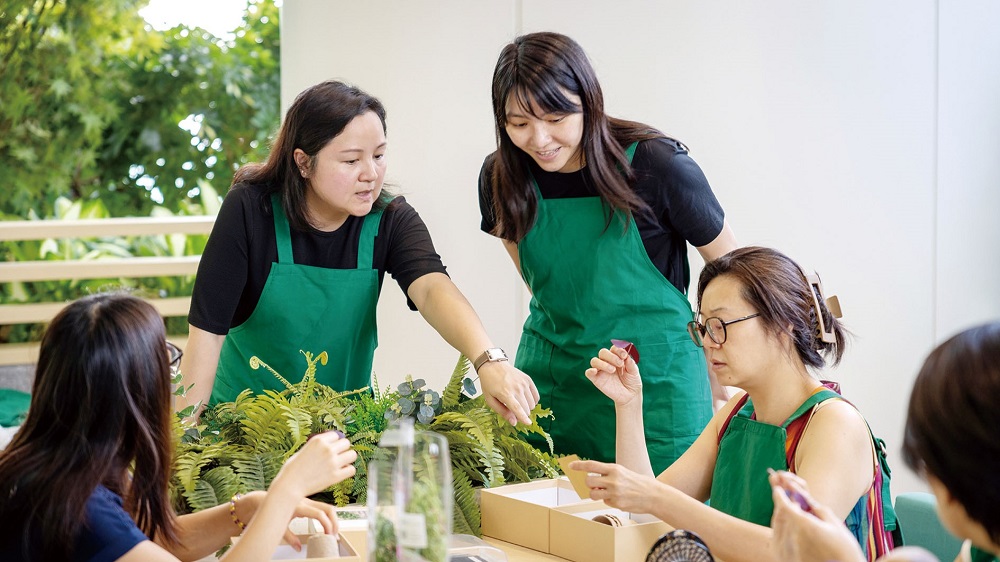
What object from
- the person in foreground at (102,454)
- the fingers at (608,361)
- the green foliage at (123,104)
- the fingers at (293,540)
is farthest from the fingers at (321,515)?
the green foliage at (123,104)

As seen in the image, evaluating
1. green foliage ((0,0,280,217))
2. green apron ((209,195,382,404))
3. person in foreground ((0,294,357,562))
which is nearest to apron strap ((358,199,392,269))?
green apron ((209,195,382,404))

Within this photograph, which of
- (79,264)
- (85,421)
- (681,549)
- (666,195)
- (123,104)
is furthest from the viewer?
(123,104)

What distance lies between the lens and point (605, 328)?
2.39 m

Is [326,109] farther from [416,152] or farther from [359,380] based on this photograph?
[416,152]

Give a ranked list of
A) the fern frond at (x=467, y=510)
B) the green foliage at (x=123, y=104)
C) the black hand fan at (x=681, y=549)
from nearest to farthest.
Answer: the black hand fan at (x=681, y=549) < the fern frond at (x=467, y=510) < the green foliage at (x=123, y=104)

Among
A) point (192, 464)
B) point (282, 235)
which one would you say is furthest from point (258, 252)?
point (192, 464)

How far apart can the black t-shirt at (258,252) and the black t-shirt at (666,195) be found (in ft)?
1.21

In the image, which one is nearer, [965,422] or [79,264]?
[965,422]

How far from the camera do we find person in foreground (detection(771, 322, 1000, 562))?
1139 millimetres

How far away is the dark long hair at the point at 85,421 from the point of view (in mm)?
1369

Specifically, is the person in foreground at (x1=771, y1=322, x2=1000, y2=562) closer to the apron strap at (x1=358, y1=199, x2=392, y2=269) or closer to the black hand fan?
the black hand fan

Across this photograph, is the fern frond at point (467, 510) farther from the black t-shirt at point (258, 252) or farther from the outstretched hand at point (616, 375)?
the black t-shirt at point (258, 252)

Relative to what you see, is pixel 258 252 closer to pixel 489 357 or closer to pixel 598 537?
pixel 489 357

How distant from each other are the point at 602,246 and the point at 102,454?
1278mm
